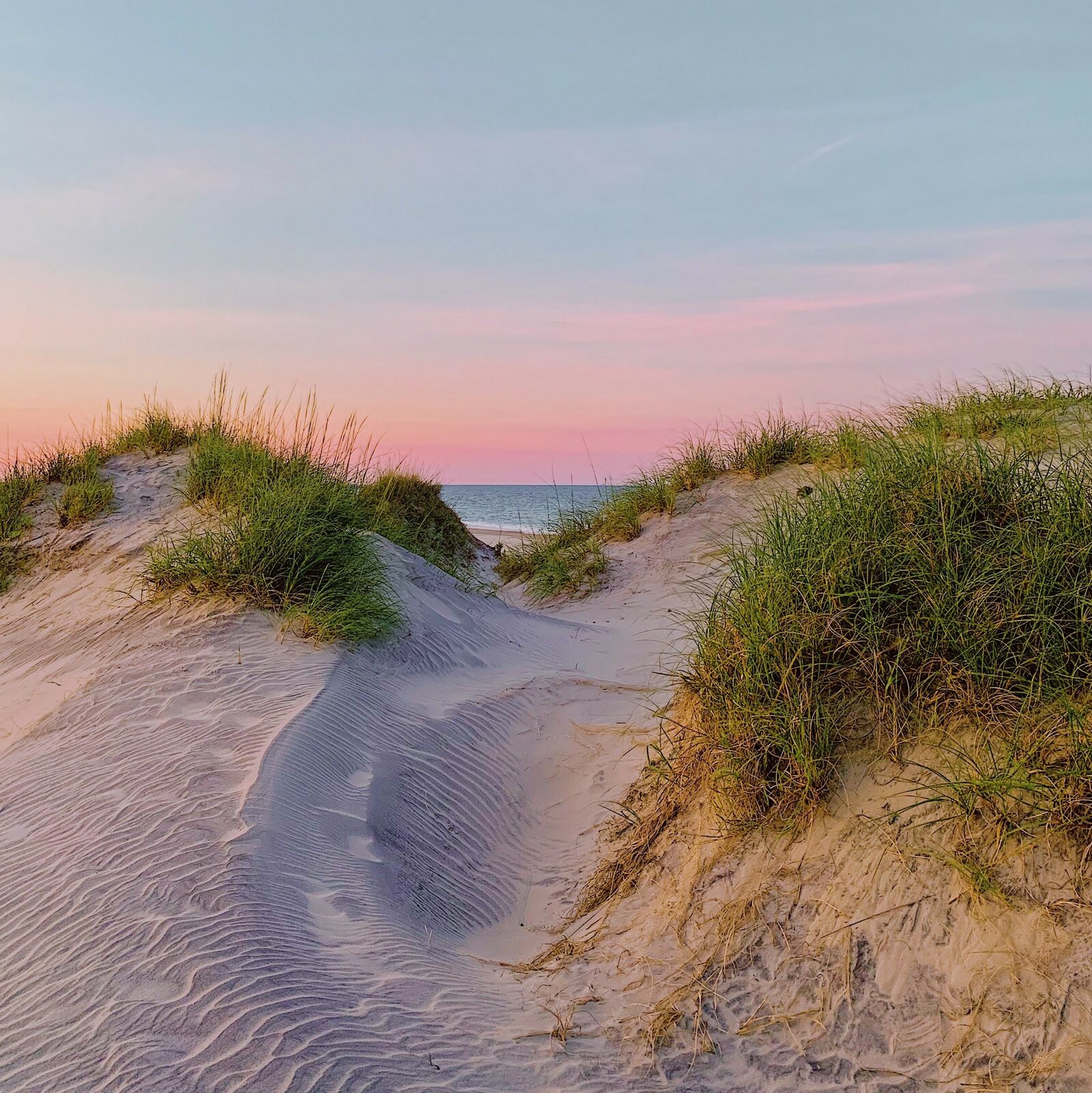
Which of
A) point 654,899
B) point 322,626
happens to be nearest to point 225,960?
point 654,899

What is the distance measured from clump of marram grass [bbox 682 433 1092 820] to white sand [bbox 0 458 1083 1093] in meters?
0.44

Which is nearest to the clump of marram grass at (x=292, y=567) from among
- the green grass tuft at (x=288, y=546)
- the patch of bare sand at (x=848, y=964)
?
the green grass tuft at (x=288, y=546)

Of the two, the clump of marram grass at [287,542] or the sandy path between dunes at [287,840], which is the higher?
the clump of marram grass at [287,542]

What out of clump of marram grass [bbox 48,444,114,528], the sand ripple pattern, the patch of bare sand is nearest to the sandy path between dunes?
the sand ripple pattern

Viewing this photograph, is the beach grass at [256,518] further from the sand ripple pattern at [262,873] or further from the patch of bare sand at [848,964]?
the patch of bare sand at [848,964]

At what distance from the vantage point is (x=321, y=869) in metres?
3.81

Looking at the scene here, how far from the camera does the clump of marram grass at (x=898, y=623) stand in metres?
3.15

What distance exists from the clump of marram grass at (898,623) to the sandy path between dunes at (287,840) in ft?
3.96

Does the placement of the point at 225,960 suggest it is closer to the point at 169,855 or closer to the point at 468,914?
the point at 169,855

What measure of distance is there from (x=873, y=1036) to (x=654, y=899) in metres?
1.00

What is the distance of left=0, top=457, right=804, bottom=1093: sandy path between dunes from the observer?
265 cm

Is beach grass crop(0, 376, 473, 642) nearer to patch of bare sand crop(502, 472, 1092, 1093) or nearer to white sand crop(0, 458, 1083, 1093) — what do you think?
white sand crop(0, 458, 1083, 1093)

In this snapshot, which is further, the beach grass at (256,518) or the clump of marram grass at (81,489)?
the clump of marram grass at (81,489)

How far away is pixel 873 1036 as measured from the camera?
8.52 ft
